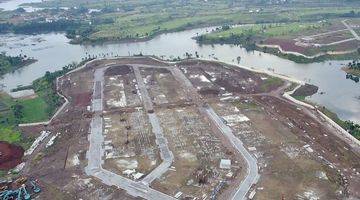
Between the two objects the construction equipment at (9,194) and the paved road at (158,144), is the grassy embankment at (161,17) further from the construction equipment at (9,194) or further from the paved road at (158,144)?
the construction equipment at (9,194)

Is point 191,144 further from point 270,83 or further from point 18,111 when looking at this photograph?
point 18,111

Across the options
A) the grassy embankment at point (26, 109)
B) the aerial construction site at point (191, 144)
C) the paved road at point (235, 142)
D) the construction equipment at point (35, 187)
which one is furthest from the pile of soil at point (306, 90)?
the construction equipment at point (35, 187)

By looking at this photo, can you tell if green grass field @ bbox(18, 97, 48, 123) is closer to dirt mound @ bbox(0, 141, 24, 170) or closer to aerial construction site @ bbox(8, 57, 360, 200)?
aerial construction site @ bbox(8, 57, 360, 200)

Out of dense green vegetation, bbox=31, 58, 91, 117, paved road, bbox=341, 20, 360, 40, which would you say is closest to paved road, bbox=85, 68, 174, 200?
dense green vegetation, bbox=31, 58, 91, 117

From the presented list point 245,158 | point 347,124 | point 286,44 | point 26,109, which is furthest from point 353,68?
point 26,109

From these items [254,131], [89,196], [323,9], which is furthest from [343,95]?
[323,9]
